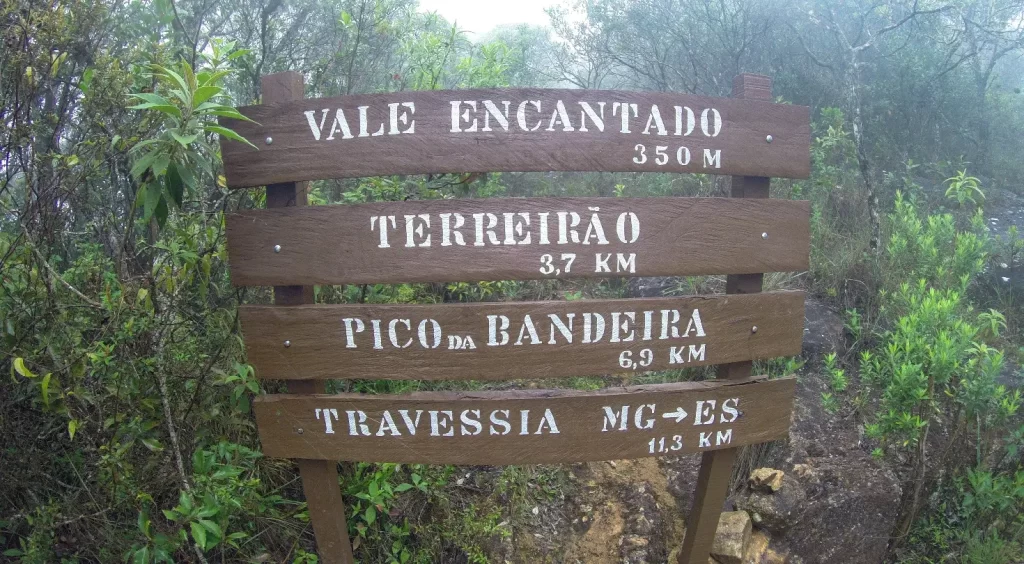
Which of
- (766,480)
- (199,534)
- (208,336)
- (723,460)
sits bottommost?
(766,480)

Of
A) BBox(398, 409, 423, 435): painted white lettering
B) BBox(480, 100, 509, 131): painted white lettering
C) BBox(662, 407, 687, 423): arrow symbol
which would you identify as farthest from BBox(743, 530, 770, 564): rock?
BBox(480, 100, 509, 131): painted white lettering

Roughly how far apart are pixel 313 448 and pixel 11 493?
1.39 metres

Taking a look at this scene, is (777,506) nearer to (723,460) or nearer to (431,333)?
(723,460)

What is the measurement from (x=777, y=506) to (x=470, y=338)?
1.94 metres

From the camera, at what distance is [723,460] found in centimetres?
265

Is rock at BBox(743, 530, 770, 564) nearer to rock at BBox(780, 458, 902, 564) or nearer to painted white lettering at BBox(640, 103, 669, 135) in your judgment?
rock at BBox(780, 458, 902, 564)

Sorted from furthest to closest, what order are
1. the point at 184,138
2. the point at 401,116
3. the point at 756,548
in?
the point at 756,548 < the point at 401,116 < the point at 184,138

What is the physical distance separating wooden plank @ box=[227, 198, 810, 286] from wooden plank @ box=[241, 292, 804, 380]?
0.12 meters

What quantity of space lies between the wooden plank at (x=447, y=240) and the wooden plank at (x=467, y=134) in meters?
0.14

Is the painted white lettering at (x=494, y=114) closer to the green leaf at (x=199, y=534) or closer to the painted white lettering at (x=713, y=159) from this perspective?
the painted white lettering at (x=713, y=159)

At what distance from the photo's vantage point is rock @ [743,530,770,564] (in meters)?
3.08

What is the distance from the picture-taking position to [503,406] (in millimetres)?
2361

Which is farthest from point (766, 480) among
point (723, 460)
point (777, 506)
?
point (723, 460)

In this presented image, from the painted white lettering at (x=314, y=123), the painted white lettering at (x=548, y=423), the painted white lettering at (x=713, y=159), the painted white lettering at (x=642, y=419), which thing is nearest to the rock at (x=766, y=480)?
the painted white lettering at (x=642, y=419)
